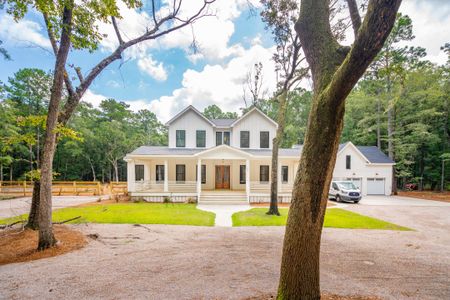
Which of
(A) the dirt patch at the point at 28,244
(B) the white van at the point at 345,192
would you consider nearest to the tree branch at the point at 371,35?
(A) the dirt patch at the point at 28,244

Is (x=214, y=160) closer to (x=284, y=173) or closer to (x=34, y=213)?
(x=284, y=173)

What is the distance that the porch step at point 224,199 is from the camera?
1497 centimetres

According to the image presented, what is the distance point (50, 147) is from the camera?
635 cm

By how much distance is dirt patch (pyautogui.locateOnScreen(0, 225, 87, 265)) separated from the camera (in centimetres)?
552

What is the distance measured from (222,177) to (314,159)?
15746 millimetres

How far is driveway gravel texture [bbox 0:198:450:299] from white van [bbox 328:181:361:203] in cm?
865

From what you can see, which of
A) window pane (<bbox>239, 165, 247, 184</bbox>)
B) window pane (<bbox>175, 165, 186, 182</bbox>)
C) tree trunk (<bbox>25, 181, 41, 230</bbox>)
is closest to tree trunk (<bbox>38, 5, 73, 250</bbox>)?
tree trunk (<bbox>25, 181, 41, 230</bbox>)

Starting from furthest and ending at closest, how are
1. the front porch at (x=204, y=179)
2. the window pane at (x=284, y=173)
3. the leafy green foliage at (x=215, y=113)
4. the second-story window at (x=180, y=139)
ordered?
the leafy green foliage at (x=215, y=113), the window pane at (x=284, y=173), the second-story window at (x=180, y=139), the front porch at (x=204, y=179)

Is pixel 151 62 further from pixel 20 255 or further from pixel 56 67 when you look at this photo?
pixel 20 255

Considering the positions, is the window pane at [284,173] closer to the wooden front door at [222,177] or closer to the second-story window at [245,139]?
the second-story window at [245,139]

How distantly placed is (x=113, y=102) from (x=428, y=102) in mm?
48336

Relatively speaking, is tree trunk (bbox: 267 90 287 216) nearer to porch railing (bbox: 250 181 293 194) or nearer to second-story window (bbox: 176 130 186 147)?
porch railing (bbox: 250 181 293 194)

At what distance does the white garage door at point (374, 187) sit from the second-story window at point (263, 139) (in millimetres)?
12669

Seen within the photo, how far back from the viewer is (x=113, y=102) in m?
40.0
